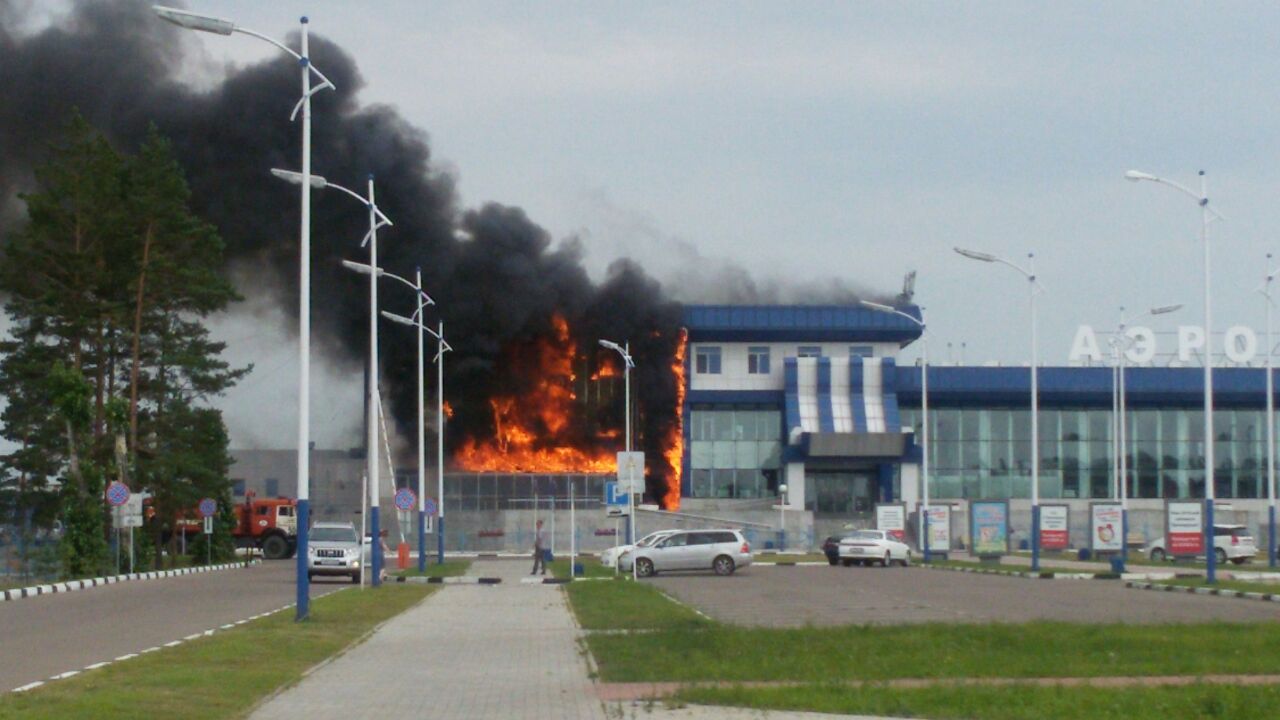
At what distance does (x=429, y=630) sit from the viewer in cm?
2562

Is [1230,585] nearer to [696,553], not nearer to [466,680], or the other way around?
[696,553]

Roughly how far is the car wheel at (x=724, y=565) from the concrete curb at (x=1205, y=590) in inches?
498

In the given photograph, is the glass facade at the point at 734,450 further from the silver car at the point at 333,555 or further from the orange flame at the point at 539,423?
the silver car at the point at 333,555

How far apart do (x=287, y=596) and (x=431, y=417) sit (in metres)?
43.6

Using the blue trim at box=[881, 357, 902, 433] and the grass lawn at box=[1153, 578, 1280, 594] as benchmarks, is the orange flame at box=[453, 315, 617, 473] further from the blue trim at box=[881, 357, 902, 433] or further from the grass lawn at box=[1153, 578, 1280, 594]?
the grass lawn at box=[1153, 578, 1280, 594]

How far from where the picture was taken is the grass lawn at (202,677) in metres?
13.7

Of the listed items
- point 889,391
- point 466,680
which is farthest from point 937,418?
point 466,680

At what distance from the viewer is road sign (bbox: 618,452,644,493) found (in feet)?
146

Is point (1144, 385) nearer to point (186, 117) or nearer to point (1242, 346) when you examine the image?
point (1242, 346)

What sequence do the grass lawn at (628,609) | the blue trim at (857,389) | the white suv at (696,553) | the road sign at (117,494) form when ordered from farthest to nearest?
the blue trim at (857,389), the white suv at (696,553), the road sign at (117,494), the grass lawn at (628,609)

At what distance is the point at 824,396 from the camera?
9181 centimetres

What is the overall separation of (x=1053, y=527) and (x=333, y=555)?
1115 inches

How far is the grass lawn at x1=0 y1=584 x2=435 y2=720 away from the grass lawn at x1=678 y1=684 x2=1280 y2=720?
4.48 meters

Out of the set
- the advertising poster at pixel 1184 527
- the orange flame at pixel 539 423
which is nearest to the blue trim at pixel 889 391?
the orange flame at pixel 539 423
